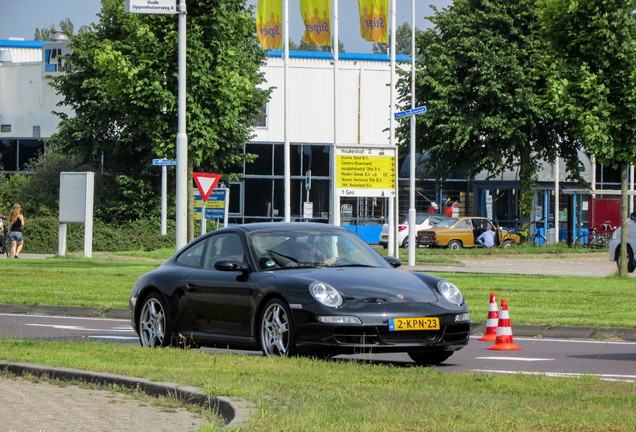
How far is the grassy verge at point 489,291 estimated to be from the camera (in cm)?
1579

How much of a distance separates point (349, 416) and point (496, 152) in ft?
135

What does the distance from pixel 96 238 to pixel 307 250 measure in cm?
3273

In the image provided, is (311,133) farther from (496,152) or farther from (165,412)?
(165,412)

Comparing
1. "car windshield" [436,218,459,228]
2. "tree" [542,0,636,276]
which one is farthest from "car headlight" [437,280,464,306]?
"car windshield" [436,218,459,228]

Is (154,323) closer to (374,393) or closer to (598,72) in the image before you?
(374,393)

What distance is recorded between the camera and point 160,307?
11508mm

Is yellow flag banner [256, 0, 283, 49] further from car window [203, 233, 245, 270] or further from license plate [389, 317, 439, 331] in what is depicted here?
license plate [389, 317, 439, 331]

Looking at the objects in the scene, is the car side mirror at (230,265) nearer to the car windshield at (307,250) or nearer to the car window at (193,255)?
the car windshield at (307,250)

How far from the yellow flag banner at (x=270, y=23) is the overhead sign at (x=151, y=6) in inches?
839

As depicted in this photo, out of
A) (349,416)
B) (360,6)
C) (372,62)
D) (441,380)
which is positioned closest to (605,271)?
(360,6)

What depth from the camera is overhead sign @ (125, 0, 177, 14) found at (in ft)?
63.6

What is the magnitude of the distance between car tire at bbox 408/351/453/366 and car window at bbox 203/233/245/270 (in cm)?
195

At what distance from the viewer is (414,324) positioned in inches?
381

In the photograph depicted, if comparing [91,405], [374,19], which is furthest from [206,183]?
[91,405]
